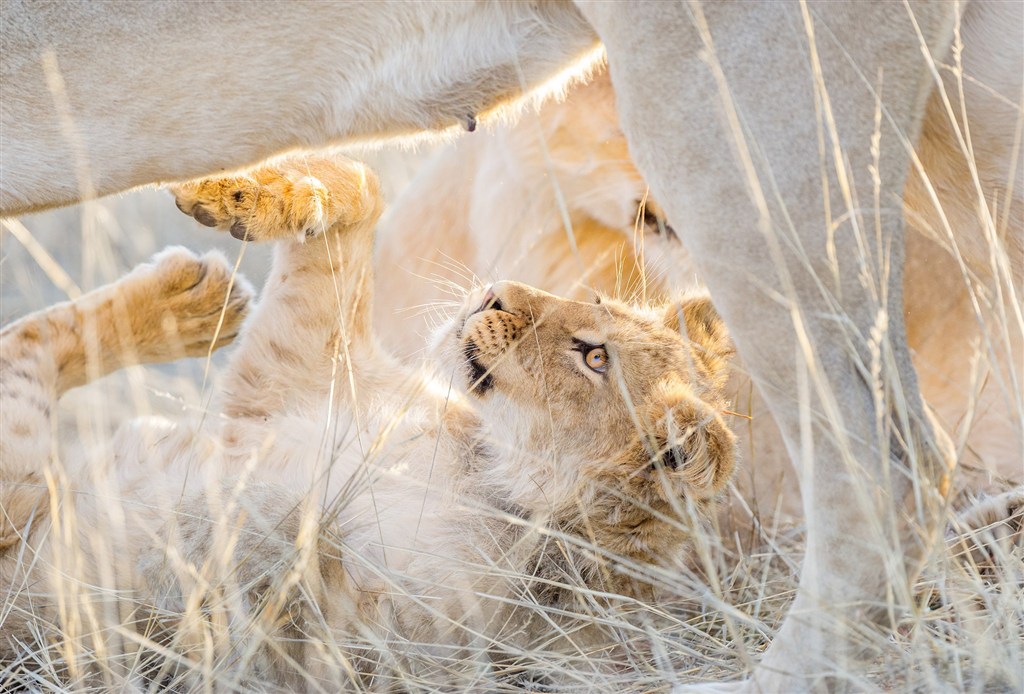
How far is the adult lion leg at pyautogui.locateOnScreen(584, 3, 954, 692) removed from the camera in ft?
5.17

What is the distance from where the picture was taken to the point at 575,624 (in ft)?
7.09

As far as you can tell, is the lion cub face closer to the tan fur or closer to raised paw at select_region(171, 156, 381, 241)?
the tan fur

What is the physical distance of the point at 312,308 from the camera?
2.82 meters

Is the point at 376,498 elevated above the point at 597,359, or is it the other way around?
the point at 597,359

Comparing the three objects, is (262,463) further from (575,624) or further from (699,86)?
(699,86)

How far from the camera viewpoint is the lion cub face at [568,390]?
220 centimetres

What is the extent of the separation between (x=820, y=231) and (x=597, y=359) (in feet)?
2.46

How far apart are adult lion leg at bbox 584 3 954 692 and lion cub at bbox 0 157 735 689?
0.36m

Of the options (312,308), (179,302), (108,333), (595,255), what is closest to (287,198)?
(312,308)

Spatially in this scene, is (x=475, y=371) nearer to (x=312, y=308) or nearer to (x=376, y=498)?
(x=376, y=498)

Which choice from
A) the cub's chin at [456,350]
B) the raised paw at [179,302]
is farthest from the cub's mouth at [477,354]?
the raised paw at [179,302]

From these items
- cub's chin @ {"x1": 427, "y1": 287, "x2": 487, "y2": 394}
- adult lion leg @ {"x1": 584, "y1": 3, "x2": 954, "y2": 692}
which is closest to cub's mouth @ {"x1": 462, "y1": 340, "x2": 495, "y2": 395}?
cub's chin @ {"x1": 427, "y1": 287, "x2": 487, "y2": 394}

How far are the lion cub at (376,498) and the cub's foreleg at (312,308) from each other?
2 centimetres

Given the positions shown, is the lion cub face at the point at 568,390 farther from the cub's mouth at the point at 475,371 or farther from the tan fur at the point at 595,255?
the tan fur at the point at 595,255
